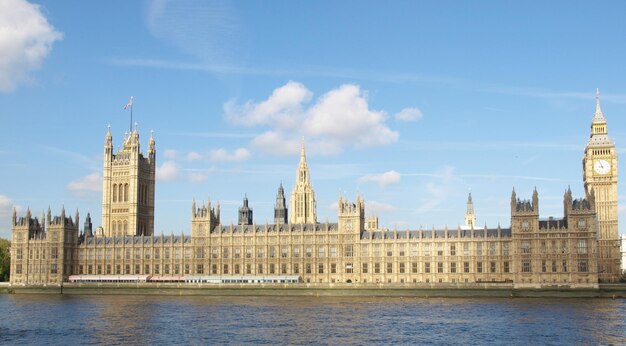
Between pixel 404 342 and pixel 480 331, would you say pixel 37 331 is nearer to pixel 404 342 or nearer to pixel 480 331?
pixel 404 342

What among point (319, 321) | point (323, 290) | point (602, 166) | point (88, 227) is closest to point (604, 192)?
point (602, 166)

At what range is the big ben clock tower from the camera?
176125 mm

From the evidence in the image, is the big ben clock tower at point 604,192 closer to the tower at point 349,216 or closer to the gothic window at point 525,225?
the gothic window at point 525,225

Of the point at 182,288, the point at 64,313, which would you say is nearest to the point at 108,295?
the point at 182,288

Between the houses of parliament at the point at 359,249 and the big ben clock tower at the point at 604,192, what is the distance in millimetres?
223

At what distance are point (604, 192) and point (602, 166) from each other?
6.15 m

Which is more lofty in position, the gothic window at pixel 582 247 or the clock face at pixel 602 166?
the clock face at pixel 602 166

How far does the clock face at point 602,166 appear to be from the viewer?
182 metres

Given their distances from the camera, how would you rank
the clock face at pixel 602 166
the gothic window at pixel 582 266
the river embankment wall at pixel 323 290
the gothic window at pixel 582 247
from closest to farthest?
the river embankment wall at pixel 323 290 < the gothic window at pixel 582 266 < the gothic window at pixel 582 247 < the clock face at pixel 602 166

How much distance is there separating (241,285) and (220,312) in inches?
1777

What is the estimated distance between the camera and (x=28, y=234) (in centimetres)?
18338

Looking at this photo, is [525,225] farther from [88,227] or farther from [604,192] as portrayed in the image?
[88,227]

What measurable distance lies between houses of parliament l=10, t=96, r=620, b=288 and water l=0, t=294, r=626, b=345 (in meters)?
17.6

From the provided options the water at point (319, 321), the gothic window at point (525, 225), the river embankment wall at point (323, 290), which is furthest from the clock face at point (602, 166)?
the water at point (319, 321)
